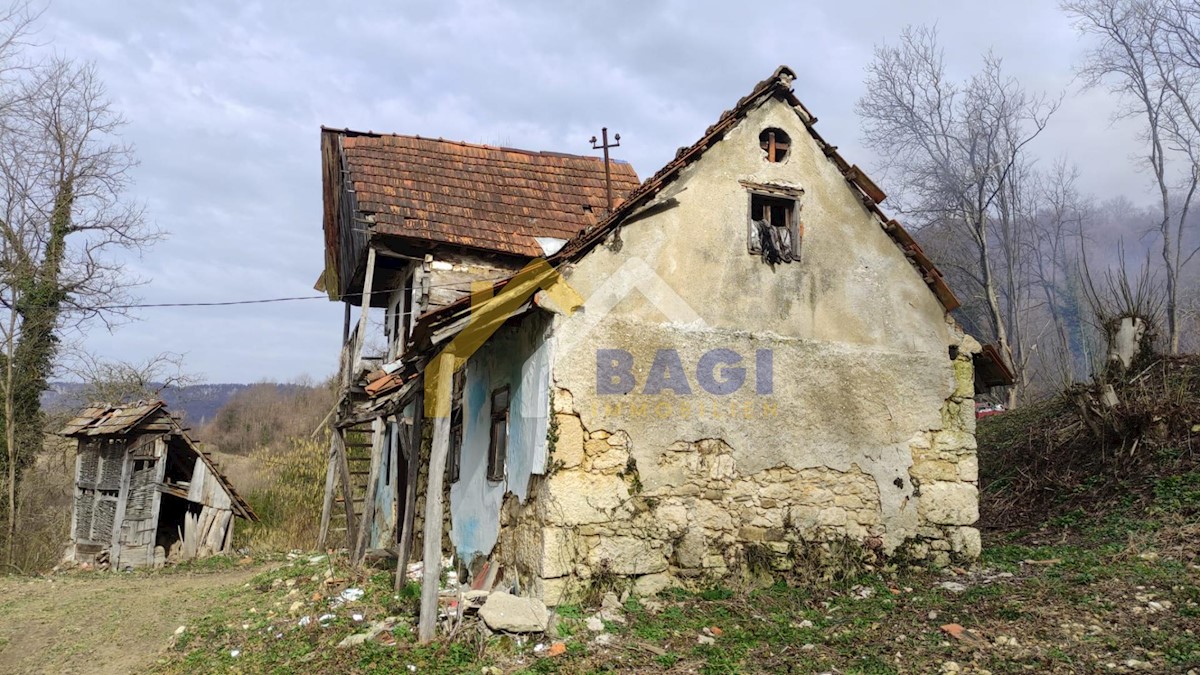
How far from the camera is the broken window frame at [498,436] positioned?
8.77 m

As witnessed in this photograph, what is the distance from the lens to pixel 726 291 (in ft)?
28.3

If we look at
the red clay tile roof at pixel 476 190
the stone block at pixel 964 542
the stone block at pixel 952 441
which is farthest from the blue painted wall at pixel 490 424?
the stone block at pixel 964 542

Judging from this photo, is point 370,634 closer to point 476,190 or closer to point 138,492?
point 476,190

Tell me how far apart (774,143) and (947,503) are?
15.1ft

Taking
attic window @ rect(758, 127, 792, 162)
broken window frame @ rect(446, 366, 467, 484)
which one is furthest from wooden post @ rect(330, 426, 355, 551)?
attic window @ rect(758, 127, 792, 162)

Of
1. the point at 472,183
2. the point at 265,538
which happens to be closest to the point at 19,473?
the point at 265,538

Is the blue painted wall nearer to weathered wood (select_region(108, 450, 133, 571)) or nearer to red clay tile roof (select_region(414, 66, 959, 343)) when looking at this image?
red clay tile roof (select_region(414, 66, 959, 343))

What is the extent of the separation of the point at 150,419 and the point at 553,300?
14031 millimetres

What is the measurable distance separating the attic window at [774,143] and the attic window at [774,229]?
0.51m

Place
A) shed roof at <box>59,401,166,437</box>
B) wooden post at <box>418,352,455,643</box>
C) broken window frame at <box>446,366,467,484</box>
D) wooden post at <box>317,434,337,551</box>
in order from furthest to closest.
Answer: shed roof at <box>59,401,166,437</box>, wooden post at <box>317,434,337,551</box>, broken window frame at <box>446,366,467,484</box>, wooden post at <box>418,352,455,643</box>

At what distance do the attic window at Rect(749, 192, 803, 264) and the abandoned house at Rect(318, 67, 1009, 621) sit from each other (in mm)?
28

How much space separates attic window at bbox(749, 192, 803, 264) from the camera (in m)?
8.84

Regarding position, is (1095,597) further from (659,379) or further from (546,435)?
(546,435)

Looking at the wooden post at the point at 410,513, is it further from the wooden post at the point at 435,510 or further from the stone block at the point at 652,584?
the stone block at the point at 652,584
